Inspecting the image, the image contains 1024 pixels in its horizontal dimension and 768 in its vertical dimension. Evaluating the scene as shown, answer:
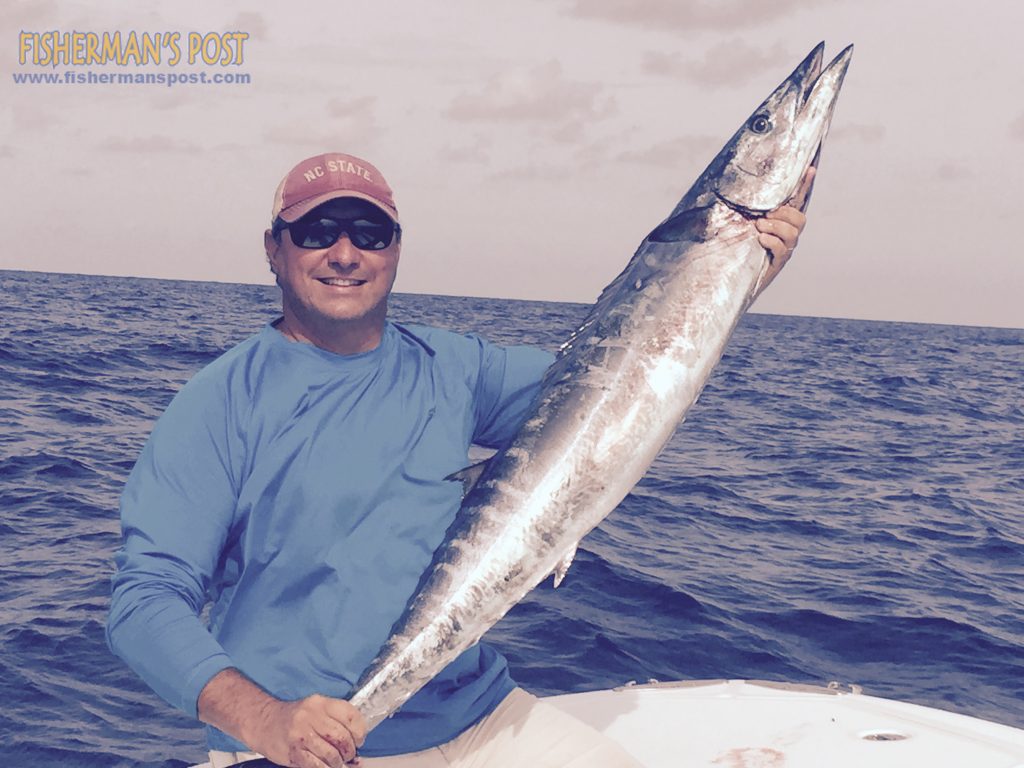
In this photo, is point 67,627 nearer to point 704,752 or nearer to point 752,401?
point 704,752

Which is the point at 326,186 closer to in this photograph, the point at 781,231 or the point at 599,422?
the point at 599,422

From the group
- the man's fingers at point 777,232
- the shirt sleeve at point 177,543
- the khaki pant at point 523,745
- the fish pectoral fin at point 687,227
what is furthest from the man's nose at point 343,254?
the khaki pant at point 523,745

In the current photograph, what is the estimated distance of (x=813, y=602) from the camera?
9.37 meters

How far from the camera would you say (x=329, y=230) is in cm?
341

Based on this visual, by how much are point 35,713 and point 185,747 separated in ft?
3.83

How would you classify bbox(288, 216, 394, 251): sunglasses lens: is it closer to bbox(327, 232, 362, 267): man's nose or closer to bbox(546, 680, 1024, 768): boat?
bbox(327, 232, 362, 267): man's nose

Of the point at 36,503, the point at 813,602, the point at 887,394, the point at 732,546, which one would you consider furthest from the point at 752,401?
the point at 36,503

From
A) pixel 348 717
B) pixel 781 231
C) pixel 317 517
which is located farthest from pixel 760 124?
pixel 348 717

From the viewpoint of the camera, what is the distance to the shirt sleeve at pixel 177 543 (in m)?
2.83

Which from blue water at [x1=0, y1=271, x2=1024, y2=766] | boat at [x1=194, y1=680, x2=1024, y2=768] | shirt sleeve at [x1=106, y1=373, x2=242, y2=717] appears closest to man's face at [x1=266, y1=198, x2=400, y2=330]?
shirt sleeve at [x1=106, y1=373, x2=242, y2=717]

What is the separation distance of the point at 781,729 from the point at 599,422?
3.05 meters

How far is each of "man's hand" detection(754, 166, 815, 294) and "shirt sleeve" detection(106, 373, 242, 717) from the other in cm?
186

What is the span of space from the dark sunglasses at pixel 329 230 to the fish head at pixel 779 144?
1221mm

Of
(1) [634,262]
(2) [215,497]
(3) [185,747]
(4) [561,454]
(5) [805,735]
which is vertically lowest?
(3) [185,747]
